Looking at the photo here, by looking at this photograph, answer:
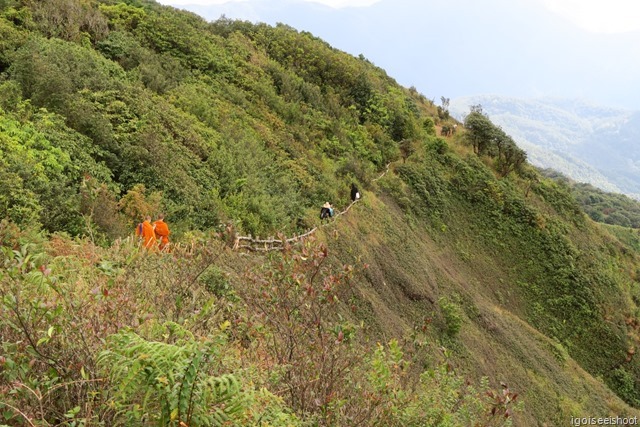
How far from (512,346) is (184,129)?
48.3ft

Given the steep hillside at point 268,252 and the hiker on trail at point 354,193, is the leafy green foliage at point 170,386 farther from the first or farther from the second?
the hiker on trail at point 354,193

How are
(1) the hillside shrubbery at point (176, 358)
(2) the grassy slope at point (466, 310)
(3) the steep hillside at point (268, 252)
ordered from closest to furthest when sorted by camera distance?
(1) the hillside shrubbery at point (176, 358)
(3) the steep hillside at point (268, 252)
(2) the grassy slope at point (466, 310)

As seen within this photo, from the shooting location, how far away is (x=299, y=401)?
4.29 metres

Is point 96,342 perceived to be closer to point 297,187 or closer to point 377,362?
point 377,362

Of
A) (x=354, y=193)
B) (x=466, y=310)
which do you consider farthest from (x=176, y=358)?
(x=466, y=310)

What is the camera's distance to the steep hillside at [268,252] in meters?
3.34

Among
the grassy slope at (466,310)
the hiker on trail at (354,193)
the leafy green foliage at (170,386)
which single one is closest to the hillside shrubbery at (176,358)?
the leafy green foliage at (170,386)

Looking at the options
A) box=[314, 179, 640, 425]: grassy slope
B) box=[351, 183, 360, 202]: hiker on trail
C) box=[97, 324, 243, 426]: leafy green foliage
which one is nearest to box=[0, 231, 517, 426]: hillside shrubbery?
box=[97, 324, 243, 426]: leafy green foliage

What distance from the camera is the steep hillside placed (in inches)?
131

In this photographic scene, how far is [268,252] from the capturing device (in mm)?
6328

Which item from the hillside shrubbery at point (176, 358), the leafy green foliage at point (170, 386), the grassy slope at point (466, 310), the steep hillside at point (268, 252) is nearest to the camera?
the leafy green foliage at point (170, 386)

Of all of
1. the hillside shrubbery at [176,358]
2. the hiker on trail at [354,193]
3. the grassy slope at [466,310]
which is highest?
the hiker on trail at [354,193]

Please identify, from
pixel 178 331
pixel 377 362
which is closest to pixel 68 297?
pixel 178 331

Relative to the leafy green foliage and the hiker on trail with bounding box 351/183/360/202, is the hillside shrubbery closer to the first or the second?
the leafy green foliage
